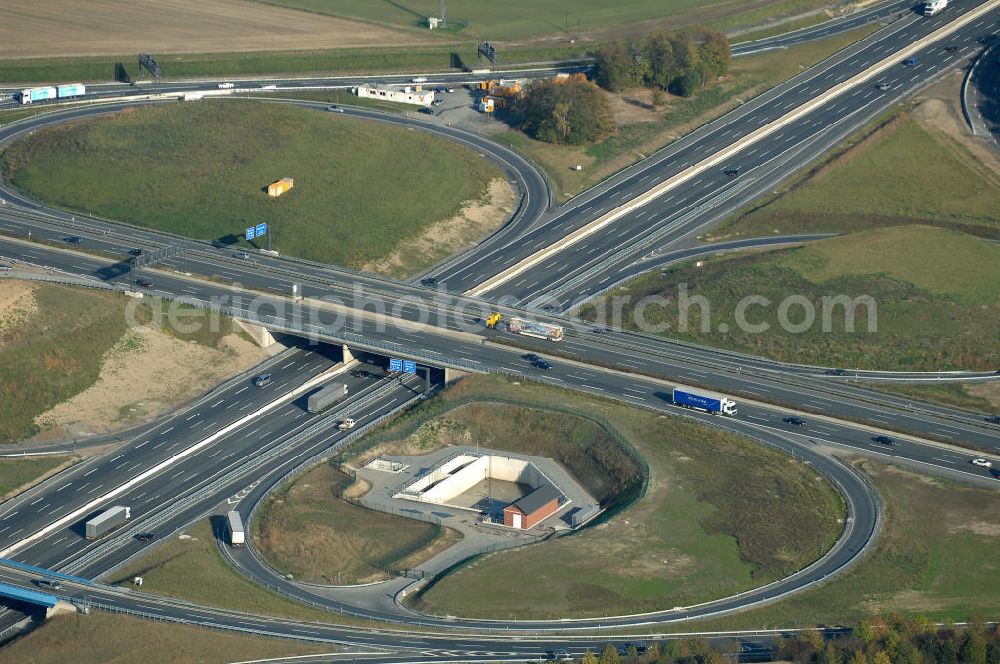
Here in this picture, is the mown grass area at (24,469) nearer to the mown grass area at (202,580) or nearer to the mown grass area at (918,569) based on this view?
the mown grass area at (202,580)

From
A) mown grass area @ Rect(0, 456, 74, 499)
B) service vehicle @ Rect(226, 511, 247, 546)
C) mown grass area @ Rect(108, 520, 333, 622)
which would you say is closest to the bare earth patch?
mown grass area @ Rect(0, 456, 74, 499)

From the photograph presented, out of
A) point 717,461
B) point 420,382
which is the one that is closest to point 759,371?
point 717,461

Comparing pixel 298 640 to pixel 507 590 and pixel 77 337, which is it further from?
pixel 77 337

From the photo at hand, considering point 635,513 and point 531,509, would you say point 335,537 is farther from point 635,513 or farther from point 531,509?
point 635,513

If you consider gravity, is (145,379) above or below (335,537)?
above

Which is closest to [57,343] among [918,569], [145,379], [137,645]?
[145,379]

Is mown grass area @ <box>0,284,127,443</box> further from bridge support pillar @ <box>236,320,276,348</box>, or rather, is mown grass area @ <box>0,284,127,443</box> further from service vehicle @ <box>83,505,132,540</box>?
service vehicle @ <box>83,505,132,540</box>

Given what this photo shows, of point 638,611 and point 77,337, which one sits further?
point 77,337
